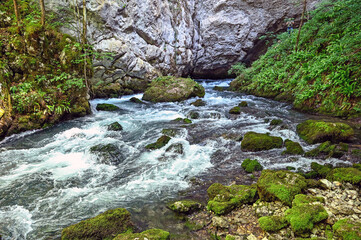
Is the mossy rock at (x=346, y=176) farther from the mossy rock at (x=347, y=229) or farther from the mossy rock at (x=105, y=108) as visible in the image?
the mossy rock at (x=105, y=108)

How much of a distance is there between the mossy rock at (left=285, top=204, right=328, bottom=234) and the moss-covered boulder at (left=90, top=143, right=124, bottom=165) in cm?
516

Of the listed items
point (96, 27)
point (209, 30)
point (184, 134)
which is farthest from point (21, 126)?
point (209, 30)

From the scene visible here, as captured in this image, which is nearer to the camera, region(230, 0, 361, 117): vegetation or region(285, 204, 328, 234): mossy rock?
region(285, 204, 328, 234): mossy rock

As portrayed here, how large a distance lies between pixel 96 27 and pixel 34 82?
9158 millimetres

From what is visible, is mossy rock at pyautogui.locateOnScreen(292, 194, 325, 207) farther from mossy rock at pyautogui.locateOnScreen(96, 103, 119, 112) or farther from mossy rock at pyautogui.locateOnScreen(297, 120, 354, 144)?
mossy rock at pyautogui.locateOnScreen(96, 103, 119, 112)

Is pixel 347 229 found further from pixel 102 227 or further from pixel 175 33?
pixel 175 33

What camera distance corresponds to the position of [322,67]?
415 inches

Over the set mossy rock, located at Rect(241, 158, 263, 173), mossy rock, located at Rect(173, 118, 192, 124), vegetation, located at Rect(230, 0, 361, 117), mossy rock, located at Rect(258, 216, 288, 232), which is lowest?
mossy rock, located at Rect(173, 118, 192, 124)

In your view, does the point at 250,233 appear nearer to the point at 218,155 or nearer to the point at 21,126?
the point at 218,155

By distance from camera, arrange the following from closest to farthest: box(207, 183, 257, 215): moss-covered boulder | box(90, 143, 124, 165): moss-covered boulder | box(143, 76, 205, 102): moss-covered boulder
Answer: box(207, 183, 257, 215): moss-covered boulder → box(90, 143, 124, 165): moss-covered boulder → box(143, 76, 205, 102): moss-covered boulder

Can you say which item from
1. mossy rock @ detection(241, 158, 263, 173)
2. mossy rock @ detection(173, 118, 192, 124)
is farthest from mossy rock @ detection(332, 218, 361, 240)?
→ mossy rock @ detection(173, 118, 192, 124)

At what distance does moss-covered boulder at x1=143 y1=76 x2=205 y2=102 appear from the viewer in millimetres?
15930

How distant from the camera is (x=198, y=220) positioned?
382 centimetres

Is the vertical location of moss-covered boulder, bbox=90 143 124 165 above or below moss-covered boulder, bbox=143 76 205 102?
below
